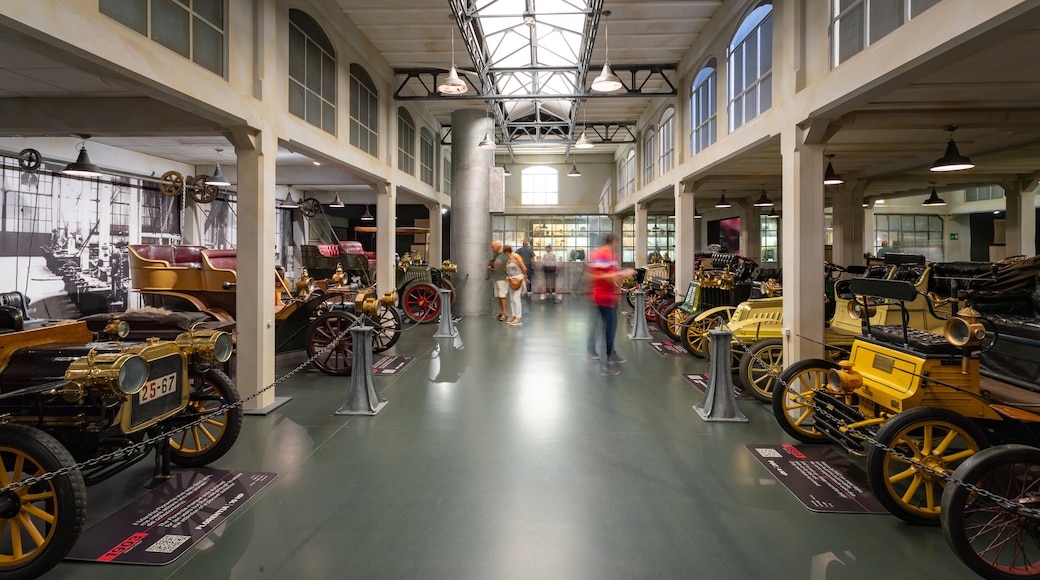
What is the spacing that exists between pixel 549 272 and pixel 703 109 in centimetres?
915

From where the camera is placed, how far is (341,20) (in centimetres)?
808

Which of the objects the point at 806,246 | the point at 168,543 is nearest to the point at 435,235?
the point at 806,246

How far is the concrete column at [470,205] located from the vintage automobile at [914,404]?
1006cm

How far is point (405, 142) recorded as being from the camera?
12016 mm

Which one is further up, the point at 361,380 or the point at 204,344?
the point at 204,344

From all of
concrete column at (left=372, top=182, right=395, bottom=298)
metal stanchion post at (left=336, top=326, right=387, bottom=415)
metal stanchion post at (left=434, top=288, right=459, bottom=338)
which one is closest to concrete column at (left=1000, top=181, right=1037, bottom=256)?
metal stanchion post at (left=434, top=288, right=459, bottom=338)

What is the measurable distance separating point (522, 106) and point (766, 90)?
10182mm

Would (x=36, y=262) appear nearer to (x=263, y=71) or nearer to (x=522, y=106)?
(x=263, y=71)

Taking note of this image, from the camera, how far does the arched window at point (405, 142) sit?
1152cm

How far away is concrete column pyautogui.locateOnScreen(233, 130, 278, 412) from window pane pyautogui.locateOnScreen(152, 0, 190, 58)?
3.45ft

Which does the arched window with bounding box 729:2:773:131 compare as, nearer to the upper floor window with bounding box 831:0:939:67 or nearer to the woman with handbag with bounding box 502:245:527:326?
the upper floor window with bounding box 831:0:939:67

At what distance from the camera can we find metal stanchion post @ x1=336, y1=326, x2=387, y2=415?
17.4ft

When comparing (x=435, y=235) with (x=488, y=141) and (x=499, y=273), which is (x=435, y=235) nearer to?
(x=488, y=141)

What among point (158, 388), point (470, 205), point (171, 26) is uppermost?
point (171, 26)
